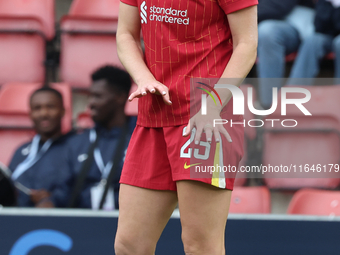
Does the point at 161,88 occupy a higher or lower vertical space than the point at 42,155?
higher

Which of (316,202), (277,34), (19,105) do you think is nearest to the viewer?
(316,202)

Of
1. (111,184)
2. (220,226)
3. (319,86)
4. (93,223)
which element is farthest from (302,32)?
(220,226)

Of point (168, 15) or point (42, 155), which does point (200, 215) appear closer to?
point (168, 15)

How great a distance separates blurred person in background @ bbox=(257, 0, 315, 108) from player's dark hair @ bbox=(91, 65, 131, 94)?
75 centimetres

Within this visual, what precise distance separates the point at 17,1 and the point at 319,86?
7.00ft

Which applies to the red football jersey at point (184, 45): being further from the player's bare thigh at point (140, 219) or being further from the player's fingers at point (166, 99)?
the player's bare thigh at point (140, 219)

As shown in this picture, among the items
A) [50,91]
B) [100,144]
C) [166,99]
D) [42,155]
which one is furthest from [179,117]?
[50,91]

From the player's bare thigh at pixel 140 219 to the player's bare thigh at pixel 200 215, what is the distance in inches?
3.3

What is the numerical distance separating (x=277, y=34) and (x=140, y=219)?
1.63 meters

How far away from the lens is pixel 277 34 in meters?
2.29

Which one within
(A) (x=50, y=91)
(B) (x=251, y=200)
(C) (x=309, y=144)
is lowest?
(B) (x=251, y=200)

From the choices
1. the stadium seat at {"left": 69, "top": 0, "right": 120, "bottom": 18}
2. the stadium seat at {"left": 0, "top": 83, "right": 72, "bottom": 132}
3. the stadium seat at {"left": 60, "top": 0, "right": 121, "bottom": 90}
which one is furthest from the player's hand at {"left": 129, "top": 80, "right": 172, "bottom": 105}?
the stadium seat at {"left": 69, "top": 0, "right": 120, "bottom": 18}

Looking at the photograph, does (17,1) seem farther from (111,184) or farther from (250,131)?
(250,131)

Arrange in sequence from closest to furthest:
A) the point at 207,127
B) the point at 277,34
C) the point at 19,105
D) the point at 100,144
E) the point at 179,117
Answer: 1. the point at 207,127
2. the point at 179,117
3. the point at 100,144
4. the point at 277,34
5. the point at 19,105
